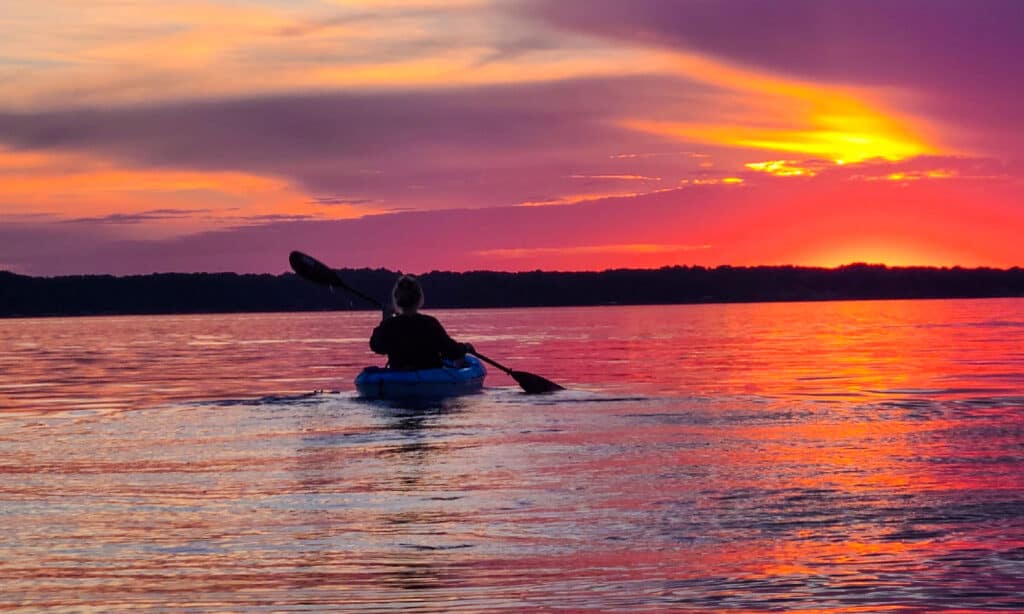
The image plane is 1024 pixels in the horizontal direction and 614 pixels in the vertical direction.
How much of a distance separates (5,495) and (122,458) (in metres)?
3.06

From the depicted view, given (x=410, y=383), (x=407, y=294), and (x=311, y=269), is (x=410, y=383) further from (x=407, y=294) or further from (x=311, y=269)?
(x=311, y=269)

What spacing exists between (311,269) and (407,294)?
7.40m

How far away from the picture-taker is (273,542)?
10.0m

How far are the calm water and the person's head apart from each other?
6.34ft

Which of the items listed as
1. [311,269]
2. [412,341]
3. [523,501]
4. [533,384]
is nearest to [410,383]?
[412,341]

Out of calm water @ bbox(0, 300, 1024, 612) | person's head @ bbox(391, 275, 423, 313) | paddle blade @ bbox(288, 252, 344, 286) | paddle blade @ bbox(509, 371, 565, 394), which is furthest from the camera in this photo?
paddle blade @ bbox(288, 252, 344, 286)

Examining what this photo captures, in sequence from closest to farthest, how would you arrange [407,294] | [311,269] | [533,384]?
[407,294] < [533,384] < [311,269]

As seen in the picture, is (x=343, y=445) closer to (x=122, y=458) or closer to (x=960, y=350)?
(x=122, y=458)

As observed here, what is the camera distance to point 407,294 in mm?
23422

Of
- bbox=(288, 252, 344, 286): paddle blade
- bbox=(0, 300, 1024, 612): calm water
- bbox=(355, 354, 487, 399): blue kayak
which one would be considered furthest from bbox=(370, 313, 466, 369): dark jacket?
bbox=(288, 252, 344, 286): paddle blade

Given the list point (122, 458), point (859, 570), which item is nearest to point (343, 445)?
point (122, 458)

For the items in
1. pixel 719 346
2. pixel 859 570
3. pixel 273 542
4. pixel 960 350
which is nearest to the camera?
pixel 859 570

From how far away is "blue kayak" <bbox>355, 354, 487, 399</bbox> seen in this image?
24.4 metres

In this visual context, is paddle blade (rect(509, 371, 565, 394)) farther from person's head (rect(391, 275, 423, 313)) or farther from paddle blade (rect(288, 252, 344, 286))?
paddle blade (rect(288, 252, 344, 286))
